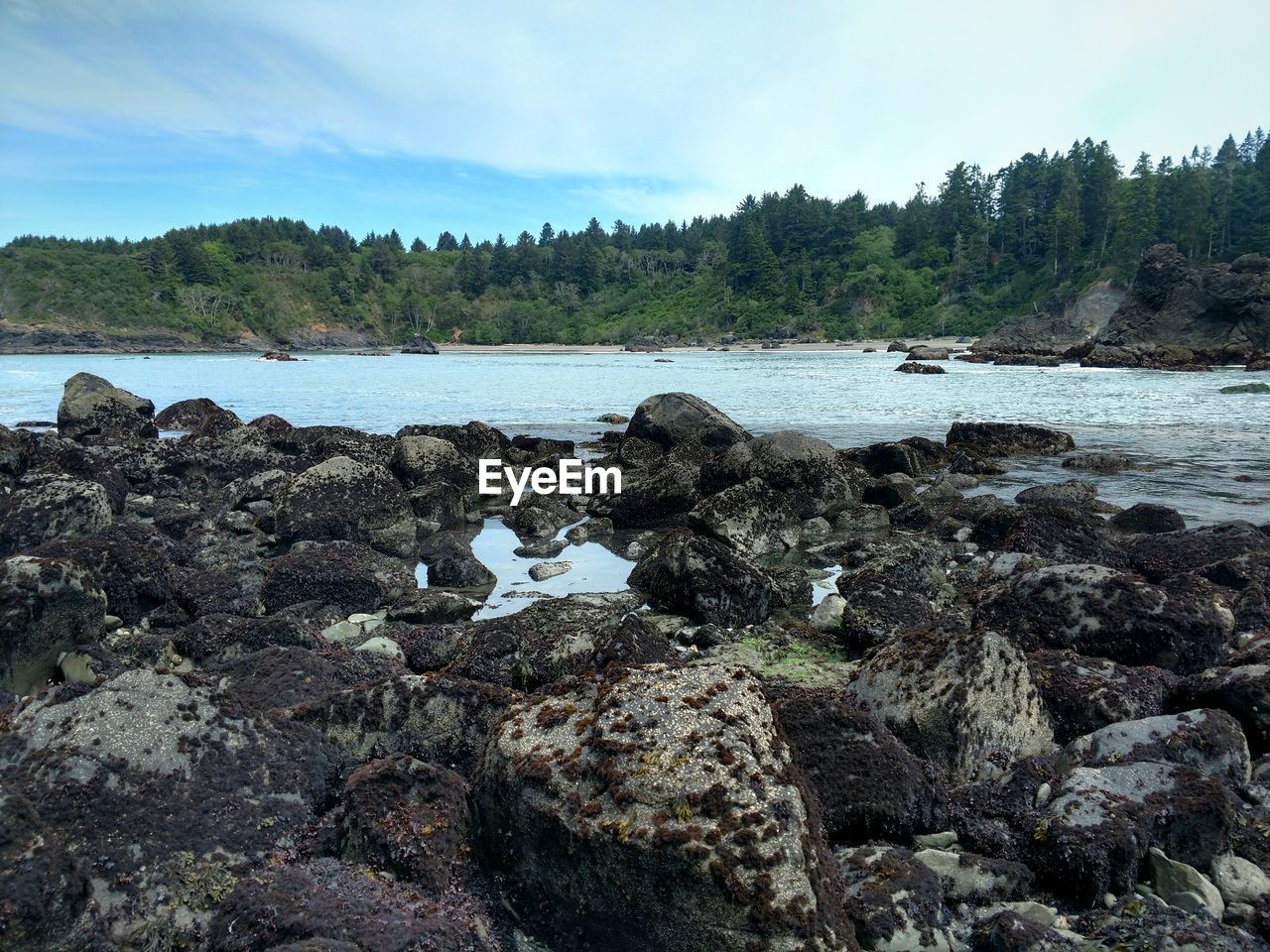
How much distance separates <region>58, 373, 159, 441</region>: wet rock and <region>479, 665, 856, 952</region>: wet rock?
920 inches

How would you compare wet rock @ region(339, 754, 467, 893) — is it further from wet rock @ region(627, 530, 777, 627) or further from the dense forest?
the dense forest

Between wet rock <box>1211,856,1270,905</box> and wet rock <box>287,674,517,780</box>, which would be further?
wet rock <box>287,674,517,780</box>

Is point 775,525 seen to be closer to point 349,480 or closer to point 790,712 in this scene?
point 349,480

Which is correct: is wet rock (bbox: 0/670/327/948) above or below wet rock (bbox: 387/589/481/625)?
above

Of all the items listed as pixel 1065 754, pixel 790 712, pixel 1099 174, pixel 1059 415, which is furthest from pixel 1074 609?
pixel 1099 174

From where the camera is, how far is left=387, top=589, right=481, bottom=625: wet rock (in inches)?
331

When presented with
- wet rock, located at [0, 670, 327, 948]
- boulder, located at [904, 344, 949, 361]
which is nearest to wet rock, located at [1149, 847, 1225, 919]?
wet rock, located at [0, 670, 327, 948]

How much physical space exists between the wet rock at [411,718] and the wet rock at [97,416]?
21649 millimetres

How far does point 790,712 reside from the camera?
4543 millimetres

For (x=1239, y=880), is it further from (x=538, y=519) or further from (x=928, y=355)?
(x=928, y=355)

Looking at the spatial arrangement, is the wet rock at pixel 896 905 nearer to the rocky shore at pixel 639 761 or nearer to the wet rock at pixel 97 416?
the rocky shore at pixel 639 761

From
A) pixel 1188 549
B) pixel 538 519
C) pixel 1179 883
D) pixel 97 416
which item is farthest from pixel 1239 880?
pixel 97 416

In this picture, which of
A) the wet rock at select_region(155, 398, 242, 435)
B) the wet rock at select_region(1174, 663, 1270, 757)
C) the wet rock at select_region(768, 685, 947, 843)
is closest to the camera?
the wet rock at select_region(768, 685, 947, 843)

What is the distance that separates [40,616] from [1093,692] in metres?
7.91
